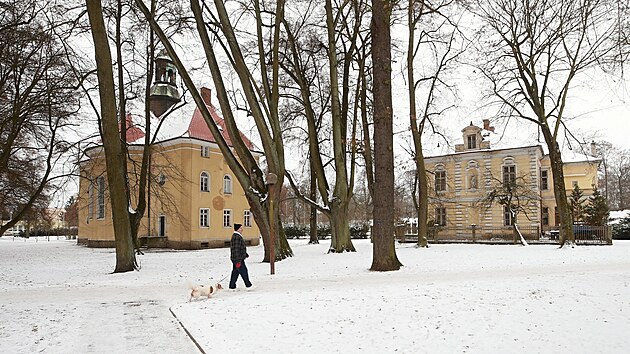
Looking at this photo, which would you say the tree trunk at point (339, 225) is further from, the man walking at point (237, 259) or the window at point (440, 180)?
the window at point (440, 180)

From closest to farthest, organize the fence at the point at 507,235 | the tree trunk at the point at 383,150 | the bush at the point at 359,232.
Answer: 1. the tree trunk at the point at 383,150
2. the fence at the point at 507,235
3. the bush at the point at 359,232

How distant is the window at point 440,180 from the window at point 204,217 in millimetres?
22399

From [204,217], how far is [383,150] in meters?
24.1

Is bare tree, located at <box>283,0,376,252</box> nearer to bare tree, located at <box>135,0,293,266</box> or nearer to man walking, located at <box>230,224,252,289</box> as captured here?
bare tree, located at <box>135,0,293,266</box>

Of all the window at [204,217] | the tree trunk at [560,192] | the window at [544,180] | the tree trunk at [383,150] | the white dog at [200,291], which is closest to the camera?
the white dog at [200,291]

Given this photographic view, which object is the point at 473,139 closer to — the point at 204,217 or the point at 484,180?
the point at 484,180

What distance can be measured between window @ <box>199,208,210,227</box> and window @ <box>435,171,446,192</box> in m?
22.4

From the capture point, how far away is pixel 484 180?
45469 mm

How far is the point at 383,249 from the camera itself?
15398 mm

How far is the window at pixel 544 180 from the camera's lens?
47.1 m

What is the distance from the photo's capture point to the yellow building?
1731 inches

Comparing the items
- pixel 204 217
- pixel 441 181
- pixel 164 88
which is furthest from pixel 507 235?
pixel 164 88

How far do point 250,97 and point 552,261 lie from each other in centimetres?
1214

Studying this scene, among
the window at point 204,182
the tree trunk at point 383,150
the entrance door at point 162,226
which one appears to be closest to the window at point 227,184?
the window at point 204,182
